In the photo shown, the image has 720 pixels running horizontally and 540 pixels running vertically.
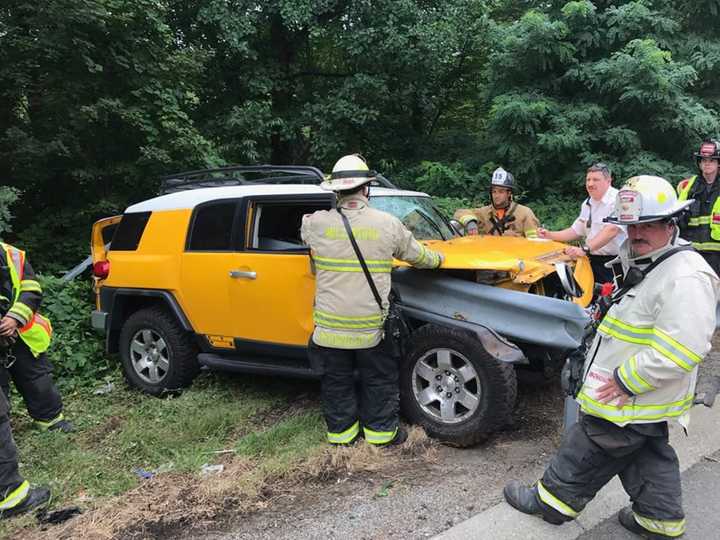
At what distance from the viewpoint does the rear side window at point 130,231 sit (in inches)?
206

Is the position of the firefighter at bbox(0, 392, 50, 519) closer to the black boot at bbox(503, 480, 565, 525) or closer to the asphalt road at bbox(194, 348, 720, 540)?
the asphalt road at bbox(194, 348, 720, 540)

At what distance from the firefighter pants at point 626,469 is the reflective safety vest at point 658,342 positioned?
0.31 ft

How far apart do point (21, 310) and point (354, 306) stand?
2.31 m

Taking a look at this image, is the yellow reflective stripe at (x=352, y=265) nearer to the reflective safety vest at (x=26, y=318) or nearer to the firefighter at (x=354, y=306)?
the firefighter at (x=354, y=306)

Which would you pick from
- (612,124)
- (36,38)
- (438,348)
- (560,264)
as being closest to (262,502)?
(438,348)

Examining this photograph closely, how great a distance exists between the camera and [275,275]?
436 centimetres

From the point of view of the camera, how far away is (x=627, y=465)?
266 cm

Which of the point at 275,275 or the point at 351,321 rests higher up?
the point at 275,275

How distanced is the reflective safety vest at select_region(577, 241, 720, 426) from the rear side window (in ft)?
13.4

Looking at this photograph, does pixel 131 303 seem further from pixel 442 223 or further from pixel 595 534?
pixel 595 534

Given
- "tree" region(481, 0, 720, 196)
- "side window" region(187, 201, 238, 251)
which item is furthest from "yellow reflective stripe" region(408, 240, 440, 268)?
"tree" region(481, 0, 720, 196)

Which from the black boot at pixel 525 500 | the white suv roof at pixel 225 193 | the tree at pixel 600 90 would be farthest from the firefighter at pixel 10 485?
the tree at pixel 600 90

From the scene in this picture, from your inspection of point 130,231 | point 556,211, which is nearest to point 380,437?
point 130,231

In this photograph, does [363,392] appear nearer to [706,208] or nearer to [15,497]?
[15,497]
